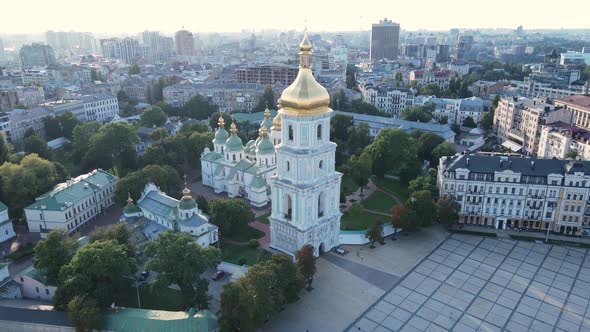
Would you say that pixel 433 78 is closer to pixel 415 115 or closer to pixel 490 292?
pixel 415 115

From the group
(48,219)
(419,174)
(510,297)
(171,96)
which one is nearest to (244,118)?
(171,96)

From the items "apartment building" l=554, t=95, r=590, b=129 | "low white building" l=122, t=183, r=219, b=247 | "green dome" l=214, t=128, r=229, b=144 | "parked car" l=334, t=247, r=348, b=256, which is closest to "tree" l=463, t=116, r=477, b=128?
"apartment building" l=554, t=95, r=590, b=129

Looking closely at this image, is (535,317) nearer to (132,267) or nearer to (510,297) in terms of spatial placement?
(510,297)

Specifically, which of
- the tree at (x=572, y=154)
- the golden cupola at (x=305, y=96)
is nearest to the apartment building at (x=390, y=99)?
the tree at (x=572, y=154)

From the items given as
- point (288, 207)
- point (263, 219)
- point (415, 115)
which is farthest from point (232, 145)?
point (415, 115)

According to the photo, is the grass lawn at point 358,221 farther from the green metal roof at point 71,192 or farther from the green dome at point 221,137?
the green metal roof at point 71,192

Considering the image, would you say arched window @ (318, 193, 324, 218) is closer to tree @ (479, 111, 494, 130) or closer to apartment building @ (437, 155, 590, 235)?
apartment building @ (437, 155, 590, 235)

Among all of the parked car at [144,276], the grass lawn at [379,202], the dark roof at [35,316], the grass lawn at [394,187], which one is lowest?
the parked car at [144,276]

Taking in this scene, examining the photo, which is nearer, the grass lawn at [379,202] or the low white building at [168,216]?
the low white building at [168,216]
